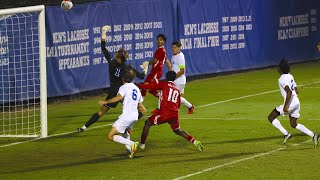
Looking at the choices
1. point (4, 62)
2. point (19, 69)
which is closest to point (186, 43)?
point (19, 69)

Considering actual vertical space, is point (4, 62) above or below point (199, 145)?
above

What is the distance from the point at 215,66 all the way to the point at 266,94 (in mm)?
5696

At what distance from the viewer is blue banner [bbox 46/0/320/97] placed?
28609 mm

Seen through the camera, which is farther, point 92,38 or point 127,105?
point 92,38

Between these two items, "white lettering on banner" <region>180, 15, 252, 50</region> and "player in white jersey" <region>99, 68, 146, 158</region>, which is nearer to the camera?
"player in white jersey" <region>99, 68, 146, 158</region>

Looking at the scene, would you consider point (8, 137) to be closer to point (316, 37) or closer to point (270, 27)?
point (270, 27)

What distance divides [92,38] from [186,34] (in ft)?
17.1

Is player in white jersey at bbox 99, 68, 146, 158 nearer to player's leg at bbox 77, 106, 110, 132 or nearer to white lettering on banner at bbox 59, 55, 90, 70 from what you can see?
player's leg at bbox 77, 106, 110, 132

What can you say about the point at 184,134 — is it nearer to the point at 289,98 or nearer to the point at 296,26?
the point at 289,98

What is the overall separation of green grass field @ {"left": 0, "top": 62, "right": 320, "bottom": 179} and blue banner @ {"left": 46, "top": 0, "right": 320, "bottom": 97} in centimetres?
139

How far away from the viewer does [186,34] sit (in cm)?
3391

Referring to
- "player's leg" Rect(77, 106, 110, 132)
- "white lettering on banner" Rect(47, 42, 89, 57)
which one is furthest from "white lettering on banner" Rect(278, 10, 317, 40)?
"player's leg" Rect(77, 106, 110, 132)

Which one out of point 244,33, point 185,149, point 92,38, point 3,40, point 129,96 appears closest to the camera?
point 129,96

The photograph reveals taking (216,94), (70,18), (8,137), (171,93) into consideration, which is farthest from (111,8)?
(171,93)
